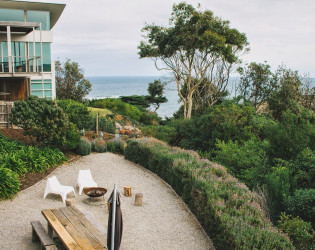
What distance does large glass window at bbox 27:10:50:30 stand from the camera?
82.5 feet

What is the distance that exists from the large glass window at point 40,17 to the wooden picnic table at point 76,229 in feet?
71.5

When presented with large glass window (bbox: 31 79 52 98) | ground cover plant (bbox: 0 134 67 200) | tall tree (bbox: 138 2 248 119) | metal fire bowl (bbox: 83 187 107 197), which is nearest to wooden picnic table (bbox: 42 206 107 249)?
metal fire bowl (bbox: 83 187 107 197)

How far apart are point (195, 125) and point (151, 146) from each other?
26.6 feet

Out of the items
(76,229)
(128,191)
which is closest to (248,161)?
(128,191)

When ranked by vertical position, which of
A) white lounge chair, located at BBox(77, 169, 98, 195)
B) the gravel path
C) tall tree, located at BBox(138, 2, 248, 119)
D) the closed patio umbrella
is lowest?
the gravel path

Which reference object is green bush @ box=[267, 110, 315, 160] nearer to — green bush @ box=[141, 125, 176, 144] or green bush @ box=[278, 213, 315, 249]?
green bush @ box=[278, 213, 315, 249]

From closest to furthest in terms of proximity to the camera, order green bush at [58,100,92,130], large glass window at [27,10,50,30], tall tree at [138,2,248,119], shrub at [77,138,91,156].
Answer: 1. shrub at [77,138,91,156]
2. green bush at [58,100,92,130]
3. large glass window at [27,10,50,30]
4. tall tree at [138,2,248,119]

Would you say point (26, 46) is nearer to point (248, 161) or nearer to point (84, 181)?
point (84, 181)

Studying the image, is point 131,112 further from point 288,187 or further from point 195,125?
point 288,187

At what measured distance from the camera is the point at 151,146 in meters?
14.5

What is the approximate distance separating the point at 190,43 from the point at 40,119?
1911cm

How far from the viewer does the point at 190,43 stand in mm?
29750

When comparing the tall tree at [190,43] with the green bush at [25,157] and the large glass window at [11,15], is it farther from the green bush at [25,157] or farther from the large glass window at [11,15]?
the green bush at [25,157]

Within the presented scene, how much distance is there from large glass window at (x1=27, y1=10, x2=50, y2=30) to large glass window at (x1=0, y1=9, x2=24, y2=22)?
633mm
